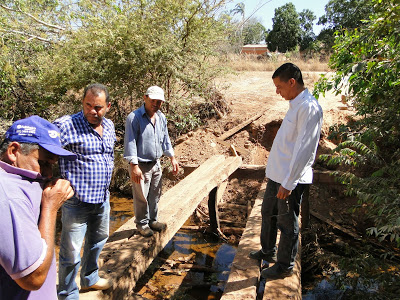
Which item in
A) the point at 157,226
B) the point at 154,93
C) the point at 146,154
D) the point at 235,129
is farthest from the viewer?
the point at 235,129

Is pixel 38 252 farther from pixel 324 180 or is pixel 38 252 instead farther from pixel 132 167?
A: pixel 324 180

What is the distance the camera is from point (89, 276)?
2695mm

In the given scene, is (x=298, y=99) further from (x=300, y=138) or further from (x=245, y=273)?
(x=245, y=273)

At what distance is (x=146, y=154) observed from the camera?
359 cm

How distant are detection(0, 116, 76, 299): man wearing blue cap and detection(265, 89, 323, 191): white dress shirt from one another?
1.84 meters

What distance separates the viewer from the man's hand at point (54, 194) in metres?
1.50

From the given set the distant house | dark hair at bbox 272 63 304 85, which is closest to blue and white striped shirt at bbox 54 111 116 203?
dark hair at bbox 272 63 304 85

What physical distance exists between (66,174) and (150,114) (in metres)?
1.34

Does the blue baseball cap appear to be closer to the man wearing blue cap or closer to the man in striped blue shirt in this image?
the man wearing blue cap

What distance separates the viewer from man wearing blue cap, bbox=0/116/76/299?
4.02ft

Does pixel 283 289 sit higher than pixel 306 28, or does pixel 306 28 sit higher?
pixel 306 28

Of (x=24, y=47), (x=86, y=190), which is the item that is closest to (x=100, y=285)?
(x=86, y=190)

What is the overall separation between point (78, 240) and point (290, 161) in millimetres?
1902

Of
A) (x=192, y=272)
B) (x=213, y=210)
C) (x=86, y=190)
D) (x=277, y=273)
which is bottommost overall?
(x=192, y=272)
